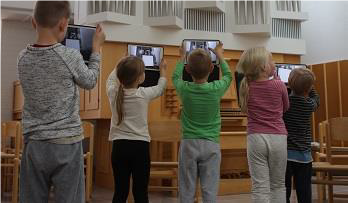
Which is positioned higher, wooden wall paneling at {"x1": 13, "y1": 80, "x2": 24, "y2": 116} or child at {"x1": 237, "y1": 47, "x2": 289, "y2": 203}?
wooden wall paneling at {"x1": 13, "y1": 80, "x2": 24, "y2": 116}

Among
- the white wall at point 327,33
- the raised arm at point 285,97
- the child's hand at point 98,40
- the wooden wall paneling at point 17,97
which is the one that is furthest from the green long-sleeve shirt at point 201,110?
the white wall at point 327,33

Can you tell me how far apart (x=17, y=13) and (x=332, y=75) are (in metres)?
5.71

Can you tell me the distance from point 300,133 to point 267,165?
45 centimetres

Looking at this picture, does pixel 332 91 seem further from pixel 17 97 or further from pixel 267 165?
pixel 17 97

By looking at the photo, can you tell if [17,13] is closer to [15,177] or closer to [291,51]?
[15,177]

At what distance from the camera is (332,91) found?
288 inches

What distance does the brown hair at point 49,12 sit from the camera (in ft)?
5.28

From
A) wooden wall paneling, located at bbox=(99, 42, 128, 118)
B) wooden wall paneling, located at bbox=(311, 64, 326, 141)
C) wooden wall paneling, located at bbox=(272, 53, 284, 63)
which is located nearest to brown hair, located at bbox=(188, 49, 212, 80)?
wooden wall paneling, located at bbox=(99, 42, 128, 118)

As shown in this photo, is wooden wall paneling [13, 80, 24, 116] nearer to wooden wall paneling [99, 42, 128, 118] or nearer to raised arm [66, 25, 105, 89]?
wooden wall paneling [99, 42, 128, 118]

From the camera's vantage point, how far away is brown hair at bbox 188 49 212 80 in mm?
2570

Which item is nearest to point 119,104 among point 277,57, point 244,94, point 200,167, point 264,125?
point 200,167

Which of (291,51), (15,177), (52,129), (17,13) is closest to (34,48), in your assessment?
(52,129)

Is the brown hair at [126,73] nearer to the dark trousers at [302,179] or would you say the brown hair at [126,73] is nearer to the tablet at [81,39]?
the tablet at [81,39]

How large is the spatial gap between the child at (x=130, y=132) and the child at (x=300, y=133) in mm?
914
